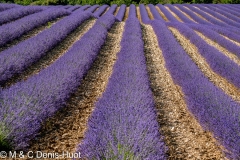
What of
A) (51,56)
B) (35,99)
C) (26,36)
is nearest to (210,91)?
(35,99)

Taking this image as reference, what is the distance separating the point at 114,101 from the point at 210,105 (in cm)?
185

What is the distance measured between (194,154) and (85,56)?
450 centimetres

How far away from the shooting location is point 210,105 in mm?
4914

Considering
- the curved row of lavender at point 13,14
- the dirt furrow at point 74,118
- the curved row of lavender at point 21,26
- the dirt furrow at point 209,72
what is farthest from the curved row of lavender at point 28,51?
the dirt furrow at point 209,72

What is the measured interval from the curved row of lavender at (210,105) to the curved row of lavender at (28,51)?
396cm

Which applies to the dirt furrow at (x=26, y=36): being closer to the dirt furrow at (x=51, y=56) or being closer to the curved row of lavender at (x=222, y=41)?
the dirt furrow at (x=51, y=56)

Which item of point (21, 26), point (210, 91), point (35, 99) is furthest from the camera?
point (21, 26)

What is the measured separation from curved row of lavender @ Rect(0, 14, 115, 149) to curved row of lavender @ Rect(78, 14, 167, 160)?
78cm

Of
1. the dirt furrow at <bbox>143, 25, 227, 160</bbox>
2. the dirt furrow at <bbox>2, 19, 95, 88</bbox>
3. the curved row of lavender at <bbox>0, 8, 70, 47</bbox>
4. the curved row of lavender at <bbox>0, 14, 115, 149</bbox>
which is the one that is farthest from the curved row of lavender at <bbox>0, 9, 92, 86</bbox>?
the dirt furrow at <bbox>143, 25, 227, 160</bbox>

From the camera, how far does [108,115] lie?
4.11 m

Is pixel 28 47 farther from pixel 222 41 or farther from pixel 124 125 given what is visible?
pixel 222 41

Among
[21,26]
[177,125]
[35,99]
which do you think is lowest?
[177,125]

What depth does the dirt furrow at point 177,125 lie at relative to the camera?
4057 millimetres

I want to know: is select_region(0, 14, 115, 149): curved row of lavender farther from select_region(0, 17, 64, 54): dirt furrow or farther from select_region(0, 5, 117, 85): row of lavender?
select_region(0, 17, 64, 54): dirt furrow
